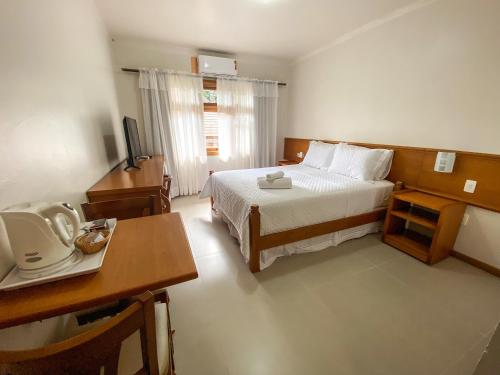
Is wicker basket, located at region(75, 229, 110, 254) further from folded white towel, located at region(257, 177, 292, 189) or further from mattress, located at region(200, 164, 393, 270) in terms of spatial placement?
folded white towel, located at region(257, 177, 292, 189)

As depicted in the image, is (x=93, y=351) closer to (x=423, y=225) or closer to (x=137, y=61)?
(x=423, y=225)

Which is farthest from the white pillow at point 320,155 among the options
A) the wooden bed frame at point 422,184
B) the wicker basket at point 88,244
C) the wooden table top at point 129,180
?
the wicker basket at point 88,244

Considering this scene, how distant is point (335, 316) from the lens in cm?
151

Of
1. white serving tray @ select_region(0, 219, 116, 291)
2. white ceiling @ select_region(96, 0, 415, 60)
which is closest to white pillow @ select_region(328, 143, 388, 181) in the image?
white ceiling @ select_region(96, 0, 415, 60)

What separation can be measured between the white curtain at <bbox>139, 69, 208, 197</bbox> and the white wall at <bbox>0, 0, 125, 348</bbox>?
1.40 m

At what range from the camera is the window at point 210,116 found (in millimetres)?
3824

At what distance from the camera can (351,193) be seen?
7.45ft

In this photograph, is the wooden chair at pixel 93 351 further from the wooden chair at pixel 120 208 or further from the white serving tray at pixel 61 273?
the wooden chair at pixel 120 208

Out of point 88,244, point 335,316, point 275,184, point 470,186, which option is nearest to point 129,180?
point 88,244

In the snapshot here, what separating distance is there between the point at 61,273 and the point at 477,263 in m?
3.12

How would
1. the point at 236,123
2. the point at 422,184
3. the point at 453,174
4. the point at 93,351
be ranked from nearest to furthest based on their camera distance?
the point at 93,351 < the point at 453,174 < the point at 422,184 < the point at 236,123

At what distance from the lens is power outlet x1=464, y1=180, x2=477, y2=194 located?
78.6 inches

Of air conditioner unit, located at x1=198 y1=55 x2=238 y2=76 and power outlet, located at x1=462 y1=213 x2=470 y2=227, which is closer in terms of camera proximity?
power outlet, located at x1=462 y1=213 x2=470 y2=227

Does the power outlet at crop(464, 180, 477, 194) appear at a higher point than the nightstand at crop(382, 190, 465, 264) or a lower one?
higher
